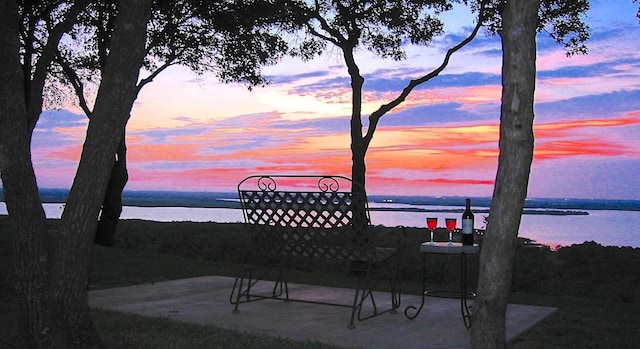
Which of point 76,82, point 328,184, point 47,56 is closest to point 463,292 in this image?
point 328,184

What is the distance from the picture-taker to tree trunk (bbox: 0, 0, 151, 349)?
351cm

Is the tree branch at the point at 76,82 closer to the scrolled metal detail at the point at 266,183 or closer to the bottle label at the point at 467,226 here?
the scrolled metal detail at the point at 266,183

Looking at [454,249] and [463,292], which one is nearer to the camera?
[454,249]

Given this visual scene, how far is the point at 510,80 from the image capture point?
327cm

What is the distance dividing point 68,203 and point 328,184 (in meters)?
1.94

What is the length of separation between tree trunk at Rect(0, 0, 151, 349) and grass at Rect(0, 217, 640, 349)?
422mm

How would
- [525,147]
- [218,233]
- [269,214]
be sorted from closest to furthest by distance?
[525,147] < [269,214] < [218,233]

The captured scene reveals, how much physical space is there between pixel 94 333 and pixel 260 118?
32.5ft

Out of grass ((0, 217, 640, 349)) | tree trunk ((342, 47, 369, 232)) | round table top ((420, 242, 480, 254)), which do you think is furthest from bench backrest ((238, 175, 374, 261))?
tree trunk ((342, 47, 369, 232))

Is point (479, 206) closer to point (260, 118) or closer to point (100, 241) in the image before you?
point (260, 118)

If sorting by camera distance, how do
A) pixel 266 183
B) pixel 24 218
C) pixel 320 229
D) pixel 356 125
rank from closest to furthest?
pixel 24 218, pixel 320 229, pixel 266 183, pixel 356 125

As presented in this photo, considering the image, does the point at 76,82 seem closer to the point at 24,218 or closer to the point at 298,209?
the point at 298,209

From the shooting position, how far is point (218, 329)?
14.4ft

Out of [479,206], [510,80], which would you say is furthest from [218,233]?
[479,206]
